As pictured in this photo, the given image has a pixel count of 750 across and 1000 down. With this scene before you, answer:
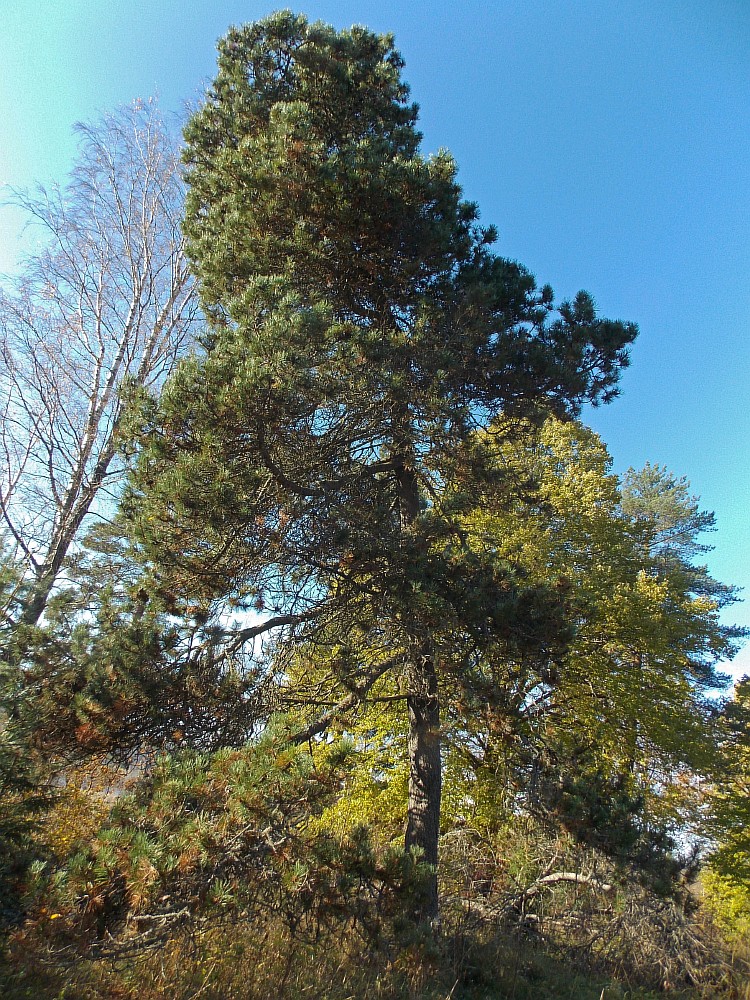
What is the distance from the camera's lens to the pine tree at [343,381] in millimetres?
4938

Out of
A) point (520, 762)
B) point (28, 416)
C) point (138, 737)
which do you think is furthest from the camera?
point (28, 416)

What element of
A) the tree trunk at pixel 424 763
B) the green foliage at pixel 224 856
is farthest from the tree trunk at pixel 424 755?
the green foliage at pixel 224 856

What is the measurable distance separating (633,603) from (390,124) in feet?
31.0

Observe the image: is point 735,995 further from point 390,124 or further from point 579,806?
point 390,124

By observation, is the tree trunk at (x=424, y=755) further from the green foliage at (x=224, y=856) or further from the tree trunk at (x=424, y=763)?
the green foliage at (x=224, y=856)

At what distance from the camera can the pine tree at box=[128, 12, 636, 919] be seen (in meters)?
4.94

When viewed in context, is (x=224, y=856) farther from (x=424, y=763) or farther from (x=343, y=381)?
(x=343, y=381)

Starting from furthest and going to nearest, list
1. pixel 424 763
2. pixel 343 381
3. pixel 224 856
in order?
pixel 424 763 < pixel 343 381 < pixel 224 856

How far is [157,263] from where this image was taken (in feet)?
34.6

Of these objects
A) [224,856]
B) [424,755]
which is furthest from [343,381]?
[424,755]

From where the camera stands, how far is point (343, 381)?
18.5ft

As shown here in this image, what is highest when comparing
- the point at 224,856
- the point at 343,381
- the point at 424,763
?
the point at 343,381

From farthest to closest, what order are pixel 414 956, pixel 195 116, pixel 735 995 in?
1. pixel 735 995
2. pixel 195 116
3. pixel 414 956

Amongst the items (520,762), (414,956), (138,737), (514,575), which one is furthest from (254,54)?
(414,956)
